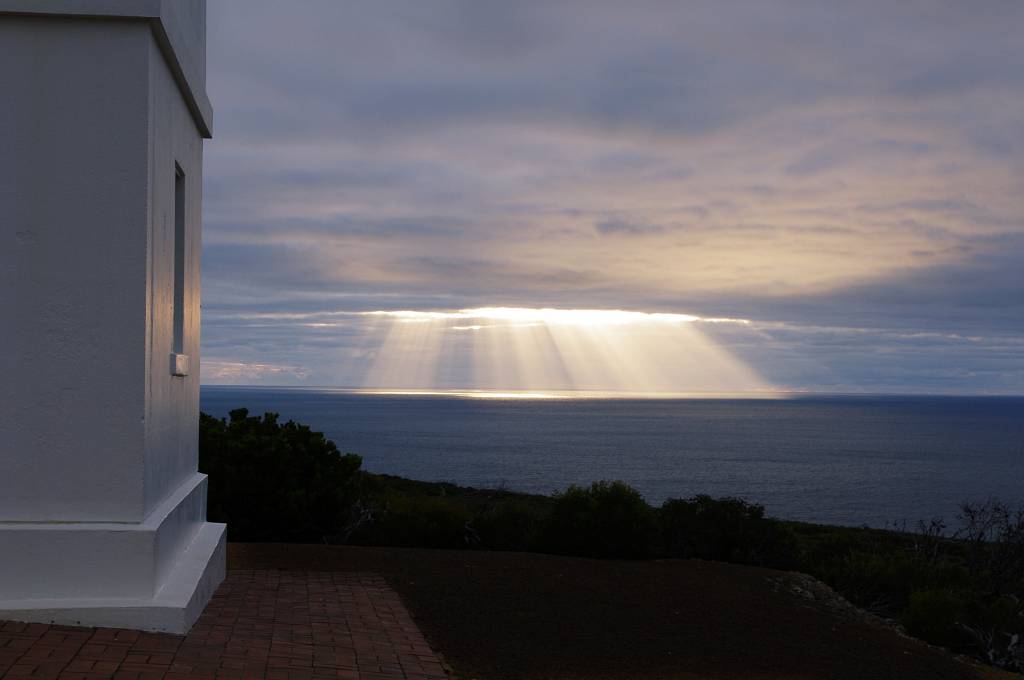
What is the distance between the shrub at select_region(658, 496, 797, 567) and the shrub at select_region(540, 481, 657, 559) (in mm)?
1178

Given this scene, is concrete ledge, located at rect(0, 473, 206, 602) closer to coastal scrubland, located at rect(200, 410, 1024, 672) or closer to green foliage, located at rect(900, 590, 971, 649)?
coastal scrubland, located at rect(200, 410, 1024, 672)

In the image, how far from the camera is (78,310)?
623 centimetres

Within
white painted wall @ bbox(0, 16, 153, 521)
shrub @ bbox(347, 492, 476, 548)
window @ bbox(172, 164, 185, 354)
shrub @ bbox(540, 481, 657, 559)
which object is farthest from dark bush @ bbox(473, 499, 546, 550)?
white painted wall @ bbox(0, 16, 153, 521)

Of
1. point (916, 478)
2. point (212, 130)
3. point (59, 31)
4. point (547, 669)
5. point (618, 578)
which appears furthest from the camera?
point (916, 478)

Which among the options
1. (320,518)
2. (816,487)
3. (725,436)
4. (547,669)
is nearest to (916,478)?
(816,487)

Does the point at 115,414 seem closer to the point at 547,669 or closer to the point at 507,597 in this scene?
the point at 547,669

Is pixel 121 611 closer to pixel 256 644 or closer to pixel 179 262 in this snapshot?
pixel 256 644

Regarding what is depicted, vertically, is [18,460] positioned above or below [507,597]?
above

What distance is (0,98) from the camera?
20.4ft

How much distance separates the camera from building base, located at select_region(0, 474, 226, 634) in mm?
6055

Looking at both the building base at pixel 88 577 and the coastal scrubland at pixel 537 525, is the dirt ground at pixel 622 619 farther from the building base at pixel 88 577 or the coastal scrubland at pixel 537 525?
the building base at pixel 88 577

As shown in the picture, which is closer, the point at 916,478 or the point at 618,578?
the point at 618,578

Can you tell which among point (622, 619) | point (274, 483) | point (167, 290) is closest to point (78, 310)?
point (167, 290)

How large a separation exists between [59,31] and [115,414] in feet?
7.94
